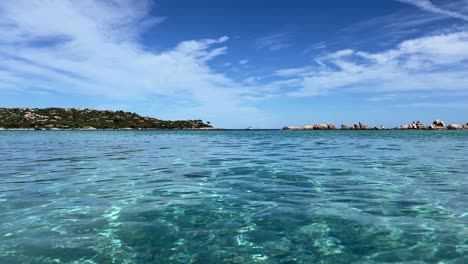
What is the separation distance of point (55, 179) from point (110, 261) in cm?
1240

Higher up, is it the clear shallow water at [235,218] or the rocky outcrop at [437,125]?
the rocky outcrop at [437,125]

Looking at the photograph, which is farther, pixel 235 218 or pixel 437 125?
pixel 437 125

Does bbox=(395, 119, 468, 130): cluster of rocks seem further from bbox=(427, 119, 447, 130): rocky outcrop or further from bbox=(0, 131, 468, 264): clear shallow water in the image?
bbox=(0, 131, 468, 264): clear shallow water

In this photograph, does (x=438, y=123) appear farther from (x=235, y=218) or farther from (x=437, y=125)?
(x=235, y=218)

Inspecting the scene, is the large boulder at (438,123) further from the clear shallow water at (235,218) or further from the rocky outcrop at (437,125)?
the clear shallow water at (235,218)

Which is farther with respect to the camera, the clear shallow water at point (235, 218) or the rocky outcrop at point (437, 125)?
the rocky outcrop at point (437, 125)

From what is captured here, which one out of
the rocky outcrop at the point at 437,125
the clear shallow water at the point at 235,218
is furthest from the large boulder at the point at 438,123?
the clear shallow water at the point at 235,218

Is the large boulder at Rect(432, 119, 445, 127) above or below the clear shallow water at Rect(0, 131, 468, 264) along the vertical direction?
above

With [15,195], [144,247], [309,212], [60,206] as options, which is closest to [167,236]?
[144,247]

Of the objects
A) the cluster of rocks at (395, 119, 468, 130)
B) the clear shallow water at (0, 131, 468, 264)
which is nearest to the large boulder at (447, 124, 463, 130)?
the cluster of rocks at (395, 119, 468, 130)

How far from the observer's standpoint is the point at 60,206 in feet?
39.7

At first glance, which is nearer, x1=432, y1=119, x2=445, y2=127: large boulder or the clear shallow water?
the clear shallow water

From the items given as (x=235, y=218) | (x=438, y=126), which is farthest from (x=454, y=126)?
(x=235, y=218)

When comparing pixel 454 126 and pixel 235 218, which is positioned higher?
pixel 454 126
